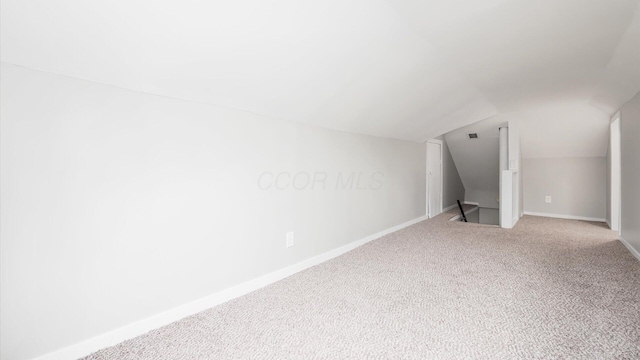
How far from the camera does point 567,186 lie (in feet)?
18.2

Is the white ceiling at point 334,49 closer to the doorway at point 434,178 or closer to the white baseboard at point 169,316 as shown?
the white baseboard at point 169,316

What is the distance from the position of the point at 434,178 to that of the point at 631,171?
2.77 meters

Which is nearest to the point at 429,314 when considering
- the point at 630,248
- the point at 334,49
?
the point at 334,49

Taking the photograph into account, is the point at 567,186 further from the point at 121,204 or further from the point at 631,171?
the point at 121,204

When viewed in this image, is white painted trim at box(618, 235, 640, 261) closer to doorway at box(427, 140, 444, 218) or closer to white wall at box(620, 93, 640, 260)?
white wall at box(620, 93, 640, 260)

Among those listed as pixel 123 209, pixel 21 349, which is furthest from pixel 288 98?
pixel 21 349

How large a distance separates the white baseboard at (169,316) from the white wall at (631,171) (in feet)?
10.6

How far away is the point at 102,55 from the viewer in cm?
135

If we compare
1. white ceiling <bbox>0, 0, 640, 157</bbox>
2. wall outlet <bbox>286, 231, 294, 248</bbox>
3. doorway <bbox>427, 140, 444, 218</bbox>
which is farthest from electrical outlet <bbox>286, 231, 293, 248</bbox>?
doorway <bbox>427, 140, 444, 218</bbox>

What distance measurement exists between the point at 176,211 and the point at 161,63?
83 centimetres

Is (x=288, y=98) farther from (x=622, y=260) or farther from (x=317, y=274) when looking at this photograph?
(x=622, y=260)

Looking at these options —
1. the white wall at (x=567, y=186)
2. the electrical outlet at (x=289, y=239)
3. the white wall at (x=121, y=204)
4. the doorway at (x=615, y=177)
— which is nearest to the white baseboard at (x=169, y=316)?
the white wall at (x=121, y=204)

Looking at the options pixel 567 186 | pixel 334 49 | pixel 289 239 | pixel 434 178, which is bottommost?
pixel 289 239

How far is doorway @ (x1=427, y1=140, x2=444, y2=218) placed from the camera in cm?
543
